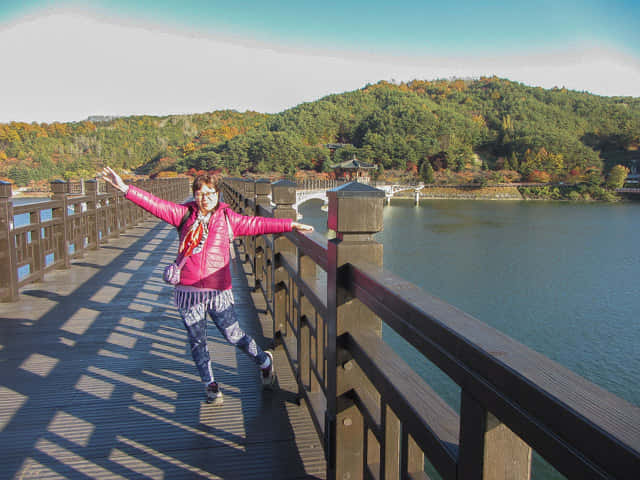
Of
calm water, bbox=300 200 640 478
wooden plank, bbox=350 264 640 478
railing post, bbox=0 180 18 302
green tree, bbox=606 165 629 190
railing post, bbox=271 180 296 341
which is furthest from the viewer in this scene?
green tree, bbox=606 165 629 190

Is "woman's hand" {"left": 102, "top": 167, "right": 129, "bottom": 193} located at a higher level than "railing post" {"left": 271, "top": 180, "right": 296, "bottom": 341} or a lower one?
higher

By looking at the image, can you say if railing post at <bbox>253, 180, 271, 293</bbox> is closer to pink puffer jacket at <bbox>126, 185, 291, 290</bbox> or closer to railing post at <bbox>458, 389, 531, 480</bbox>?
pink puffer jacket at <bbox>126, 185, 291, 290</bbox>

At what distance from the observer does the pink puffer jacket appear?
2.21 metres

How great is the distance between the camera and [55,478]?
1830 mm

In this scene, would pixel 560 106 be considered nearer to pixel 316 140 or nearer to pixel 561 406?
pixel 316 140

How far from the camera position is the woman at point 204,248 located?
7.18 feet

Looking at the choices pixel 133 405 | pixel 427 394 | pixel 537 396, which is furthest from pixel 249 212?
pixel 537 396

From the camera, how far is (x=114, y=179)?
231 centimetres

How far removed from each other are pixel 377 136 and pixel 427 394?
296ft

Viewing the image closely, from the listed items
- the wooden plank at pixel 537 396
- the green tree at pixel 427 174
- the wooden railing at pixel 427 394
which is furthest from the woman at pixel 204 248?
the green tree at pixel 427 174

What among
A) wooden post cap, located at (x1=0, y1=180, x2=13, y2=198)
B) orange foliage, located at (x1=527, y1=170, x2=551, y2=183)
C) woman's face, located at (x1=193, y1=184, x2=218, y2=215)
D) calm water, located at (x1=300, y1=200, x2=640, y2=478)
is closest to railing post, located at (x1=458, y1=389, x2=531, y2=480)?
woman's face, located at (x1=193, y1=184, x2=218, y2=215)

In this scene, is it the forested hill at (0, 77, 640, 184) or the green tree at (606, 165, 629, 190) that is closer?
the green tree at (606, 165, 629, 190)

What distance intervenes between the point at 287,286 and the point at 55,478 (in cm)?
156

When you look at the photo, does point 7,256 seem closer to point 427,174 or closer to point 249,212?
point 249,212
